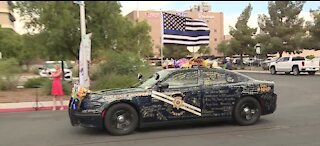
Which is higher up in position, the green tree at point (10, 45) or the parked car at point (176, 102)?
the green tree at point (10, 45)

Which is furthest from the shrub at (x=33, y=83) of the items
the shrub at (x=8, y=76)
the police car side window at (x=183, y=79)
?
the police car side window at (x=183, y=79)

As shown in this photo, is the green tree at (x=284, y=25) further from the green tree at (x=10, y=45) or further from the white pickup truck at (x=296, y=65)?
the green tree at (x=10, y=45)

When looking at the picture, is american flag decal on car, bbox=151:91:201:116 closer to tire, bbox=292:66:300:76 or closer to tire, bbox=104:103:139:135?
tire, bbox=104:103:139:135

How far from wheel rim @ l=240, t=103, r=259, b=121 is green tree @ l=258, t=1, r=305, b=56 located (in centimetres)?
4081

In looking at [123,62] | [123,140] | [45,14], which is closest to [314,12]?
[123,62]

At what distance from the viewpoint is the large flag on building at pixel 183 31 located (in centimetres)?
1769

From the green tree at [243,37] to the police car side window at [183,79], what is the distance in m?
47.2

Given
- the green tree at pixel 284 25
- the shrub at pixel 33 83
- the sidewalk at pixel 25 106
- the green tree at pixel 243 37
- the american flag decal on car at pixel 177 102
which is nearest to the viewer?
the american flag decal on car at pixel 177 102

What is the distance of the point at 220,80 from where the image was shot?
9805 mm

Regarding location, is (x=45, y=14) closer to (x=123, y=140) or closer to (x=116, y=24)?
(x=116, y=24)

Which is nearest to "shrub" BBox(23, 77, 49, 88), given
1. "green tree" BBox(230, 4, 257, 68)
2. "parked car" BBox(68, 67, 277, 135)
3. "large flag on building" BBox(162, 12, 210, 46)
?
"large flag on building" BBox(162, 12, 210, 46)

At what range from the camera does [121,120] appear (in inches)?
347

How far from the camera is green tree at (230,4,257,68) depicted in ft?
183

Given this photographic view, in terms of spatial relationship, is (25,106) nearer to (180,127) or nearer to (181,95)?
(180,127)
